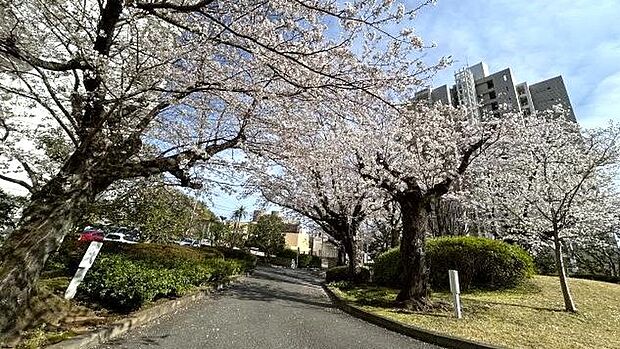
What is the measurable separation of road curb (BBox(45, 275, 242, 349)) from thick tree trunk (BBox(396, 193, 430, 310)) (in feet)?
17.7

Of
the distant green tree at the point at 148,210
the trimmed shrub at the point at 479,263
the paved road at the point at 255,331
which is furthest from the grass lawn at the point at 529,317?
the distant green tree at the point at 148,210

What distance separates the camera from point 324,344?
17.0ft

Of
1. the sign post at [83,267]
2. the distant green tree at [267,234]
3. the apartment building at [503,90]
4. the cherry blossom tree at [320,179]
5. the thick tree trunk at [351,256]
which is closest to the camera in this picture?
the sign post at [83,267]

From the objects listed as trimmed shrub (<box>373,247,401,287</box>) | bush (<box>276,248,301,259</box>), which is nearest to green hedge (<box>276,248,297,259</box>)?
bush (<box>276,248,301,259</box>)

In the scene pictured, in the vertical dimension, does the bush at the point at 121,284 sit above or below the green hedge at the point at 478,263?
below

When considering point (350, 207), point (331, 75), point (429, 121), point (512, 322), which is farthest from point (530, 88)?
point (331, 75)

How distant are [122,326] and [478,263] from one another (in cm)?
1037

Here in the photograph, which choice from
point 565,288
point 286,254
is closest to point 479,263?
point 565,288

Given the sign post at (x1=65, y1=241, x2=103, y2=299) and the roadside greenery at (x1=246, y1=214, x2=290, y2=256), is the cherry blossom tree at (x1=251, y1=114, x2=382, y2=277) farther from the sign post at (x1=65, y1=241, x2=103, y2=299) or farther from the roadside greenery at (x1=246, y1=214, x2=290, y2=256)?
the roadside greenery at (x1=246, y1=214, x2=290, y2=256)

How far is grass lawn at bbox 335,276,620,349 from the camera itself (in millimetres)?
5566

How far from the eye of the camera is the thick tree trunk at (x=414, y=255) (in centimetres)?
830

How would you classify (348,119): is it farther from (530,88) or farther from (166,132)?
(530,88)

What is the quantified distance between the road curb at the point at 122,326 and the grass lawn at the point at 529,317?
449cm

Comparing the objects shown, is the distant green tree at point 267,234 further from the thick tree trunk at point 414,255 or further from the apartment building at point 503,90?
the thick tree trunk at point 414,255
